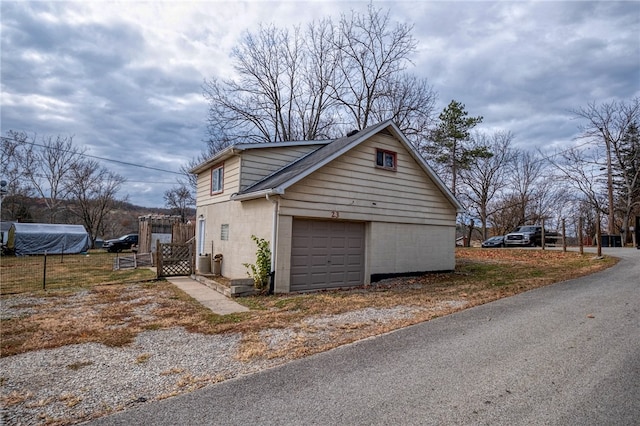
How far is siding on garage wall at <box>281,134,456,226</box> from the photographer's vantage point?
10.3 m

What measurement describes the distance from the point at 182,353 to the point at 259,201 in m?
6.21

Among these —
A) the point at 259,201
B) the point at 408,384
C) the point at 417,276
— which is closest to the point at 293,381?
the point at 408,384

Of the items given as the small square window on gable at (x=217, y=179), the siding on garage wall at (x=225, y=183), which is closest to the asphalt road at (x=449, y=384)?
the siding on garage wall at (x=225, y=183)

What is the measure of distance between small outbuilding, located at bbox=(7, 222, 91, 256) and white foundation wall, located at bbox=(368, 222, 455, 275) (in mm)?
24333

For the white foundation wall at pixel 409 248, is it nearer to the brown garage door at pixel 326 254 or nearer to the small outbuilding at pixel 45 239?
the brown garage door at pixel 326 254

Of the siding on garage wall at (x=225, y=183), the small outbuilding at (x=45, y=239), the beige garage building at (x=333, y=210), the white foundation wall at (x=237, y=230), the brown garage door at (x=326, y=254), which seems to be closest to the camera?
the beige garage building at (x=333, y=210)

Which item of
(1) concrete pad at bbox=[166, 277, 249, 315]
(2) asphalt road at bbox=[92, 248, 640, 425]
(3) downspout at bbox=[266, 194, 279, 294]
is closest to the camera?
(2) asphalt road at bbox=[92, 248, 640, 425]

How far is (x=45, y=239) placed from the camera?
90.1 feet

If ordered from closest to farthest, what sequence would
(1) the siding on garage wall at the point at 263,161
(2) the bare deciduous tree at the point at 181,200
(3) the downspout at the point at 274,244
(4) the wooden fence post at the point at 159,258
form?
(3) the downspout at the point at 274,244, (1) the siding on garage wall at the point at 263,161, (4) the wooden fence post at the point at 159,258, (2) the bare deciduous tree at the point at 181,200

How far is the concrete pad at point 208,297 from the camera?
7875mm

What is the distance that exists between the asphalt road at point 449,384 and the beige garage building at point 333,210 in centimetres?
508

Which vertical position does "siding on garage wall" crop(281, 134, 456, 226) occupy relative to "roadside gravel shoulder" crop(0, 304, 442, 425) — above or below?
above

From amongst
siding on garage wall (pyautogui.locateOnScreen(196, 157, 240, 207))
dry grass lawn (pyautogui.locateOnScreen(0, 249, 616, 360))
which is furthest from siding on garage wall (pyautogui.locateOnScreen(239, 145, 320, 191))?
dry grass lawn (pyautogui.locateOnScreen(0, 249, 616, 360))

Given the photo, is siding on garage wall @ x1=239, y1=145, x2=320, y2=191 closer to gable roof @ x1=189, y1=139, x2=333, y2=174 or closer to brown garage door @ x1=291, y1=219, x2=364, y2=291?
gable roof @ x1=189, y1=139, x2=333, y2=174
